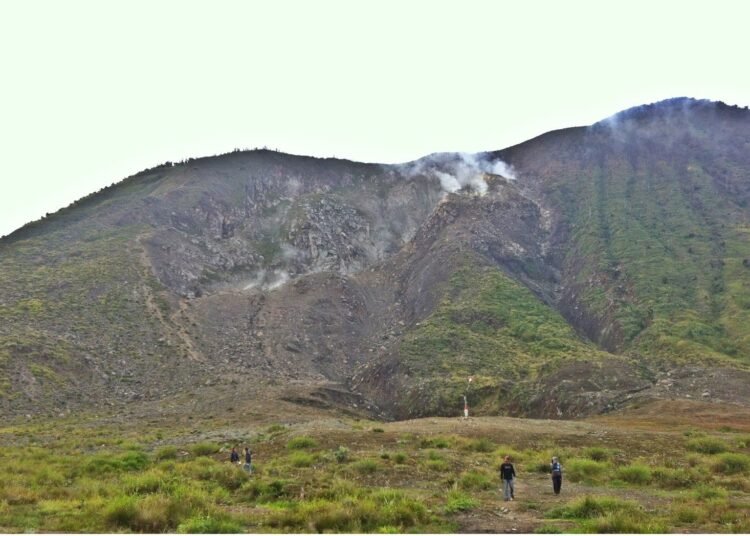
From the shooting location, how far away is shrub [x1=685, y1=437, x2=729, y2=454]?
94.5 feet

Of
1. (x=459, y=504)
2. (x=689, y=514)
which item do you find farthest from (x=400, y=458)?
(x=689, y=514)

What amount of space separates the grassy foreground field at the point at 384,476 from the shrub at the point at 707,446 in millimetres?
94

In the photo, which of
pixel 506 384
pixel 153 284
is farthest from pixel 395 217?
pixel 506 384

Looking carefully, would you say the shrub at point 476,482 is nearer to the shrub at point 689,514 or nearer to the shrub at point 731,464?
the shrub at point 689,514

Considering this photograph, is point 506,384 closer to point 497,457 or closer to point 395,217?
point 497,457

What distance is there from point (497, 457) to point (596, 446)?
18.0ft

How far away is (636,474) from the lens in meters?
21.9

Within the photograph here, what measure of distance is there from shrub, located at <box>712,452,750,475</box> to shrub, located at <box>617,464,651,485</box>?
4129mm

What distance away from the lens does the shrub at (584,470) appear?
22.9m

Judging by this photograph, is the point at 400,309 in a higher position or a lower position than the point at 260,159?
lower

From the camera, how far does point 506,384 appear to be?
55625 mm

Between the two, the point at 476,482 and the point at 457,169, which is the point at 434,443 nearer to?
the point at 476,482

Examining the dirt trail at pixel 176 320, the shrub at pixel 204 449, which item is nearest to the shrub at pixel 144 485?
the shrub at pixel 204 449

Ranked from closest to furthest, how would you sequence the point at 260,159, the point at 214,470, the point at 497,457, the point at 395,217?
1. the point at 214,470
2. the point at 497,457
3. the point at 395,217
4. the point at 260,159
